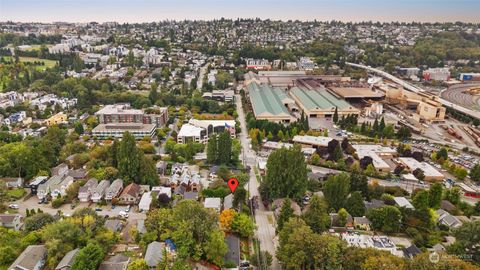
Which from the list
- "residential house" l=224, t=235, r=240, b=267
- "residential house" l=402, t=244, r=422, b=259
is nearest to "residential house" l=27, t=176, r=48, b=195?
"residential house" l=224, t=235, r=240, b=267

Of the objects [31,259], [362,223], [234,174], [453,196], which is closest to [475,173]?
[453,196]

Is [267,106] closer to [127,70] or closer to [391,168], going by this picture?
[391,168]

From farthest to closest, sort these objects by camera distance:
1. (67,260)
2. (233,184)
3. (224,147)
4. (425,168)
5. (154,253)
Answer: (224,147) < (425,168) < (233,184) < (154,253) < (67,260)

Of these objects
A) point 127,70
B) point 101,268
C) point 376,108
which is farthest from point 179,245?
point 127,70

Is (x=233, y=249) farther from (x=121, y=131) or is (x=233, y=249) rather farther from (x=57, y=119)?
(x=57, y=119)

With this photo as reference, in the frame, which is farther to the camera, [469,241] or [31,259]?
[469,241]

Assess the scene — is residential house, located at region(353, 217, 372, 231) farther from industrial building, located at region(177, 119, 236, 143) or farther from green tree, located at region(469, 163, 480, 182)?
industrial building, located at region(177, 119, 236, 143)
